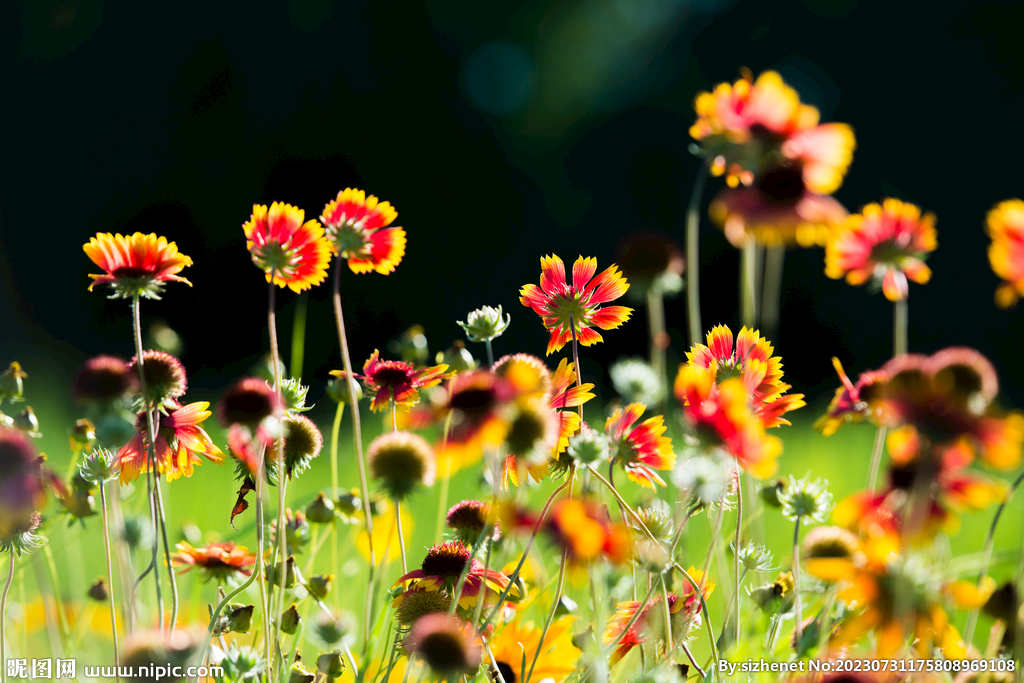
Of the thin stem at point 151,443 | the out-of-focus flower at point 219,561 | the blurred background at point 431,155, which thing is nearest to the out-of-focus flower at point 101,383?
the thin stem at point 151,443

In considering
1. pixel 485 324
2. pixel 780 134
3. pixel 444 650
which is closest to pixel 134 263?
pixel 485 324

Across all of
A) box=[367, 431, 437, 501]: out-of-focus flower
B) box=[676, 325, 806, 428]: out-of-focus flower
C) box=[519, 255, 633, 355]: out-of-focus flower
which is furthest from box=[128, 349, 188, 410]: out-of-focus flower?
box=[676, 325, 806, 428]: out-of-focus flower

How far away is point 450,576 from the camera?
69 cm

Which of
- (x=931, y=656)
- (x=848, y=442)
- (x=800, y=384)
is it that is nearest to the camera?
(x=931, y=656)

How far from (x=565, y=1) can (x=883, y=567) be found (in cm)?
669

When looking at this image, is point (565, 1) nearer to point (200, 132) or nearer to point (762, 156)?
point (200, 132)

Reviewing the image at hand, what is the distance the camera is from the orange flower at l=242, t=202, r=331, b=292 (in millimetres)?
687

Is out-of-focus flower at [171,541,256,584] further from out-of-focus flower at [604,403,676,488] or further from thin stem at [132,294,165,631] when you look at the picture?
out-of-focus flower at [604,403,676,488]

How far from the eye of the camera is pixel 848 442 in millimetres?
2469

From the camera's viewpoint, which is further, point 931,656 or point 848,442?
point 848,442

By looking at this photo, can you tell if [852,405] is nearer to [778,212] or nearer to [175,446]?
[778,212]

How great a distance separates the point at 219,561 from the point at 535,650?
34 cm

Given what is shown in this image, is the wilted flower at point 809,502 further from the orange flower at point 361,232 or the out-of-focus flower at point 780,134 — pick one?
the orange flower at point 361,232

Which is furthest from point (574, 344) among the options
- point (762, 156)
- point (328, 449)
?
point (328, 449)
